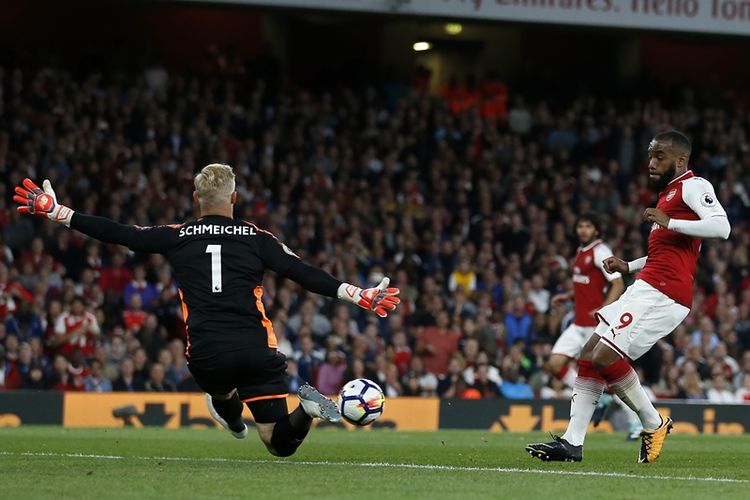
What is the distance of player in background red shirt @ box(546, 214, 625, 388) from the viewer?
14.6 m

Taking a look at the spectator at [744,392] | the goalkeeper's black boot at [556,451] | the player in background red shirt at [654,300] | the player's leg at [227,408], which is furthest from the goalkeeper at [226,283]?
the spectator at [744,392]

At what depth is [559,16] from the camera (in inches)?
897

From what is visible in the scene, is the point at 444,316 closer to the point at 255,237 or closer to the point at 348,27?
the point at 348,27

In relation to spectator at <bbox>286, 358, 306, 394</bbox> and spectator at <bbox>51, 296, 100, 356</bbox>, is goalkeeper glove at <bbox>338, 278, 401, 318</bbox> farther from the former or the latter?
spectator at <bbox>51, 296, 100, 356</bbox>

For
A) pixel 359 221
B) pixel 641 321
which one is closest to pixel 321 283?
pixel 641 321

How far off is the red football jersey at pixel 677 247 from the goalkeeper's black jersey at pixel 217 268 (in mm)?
2608

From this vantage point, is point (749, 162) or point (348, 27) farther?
point (348, 27)

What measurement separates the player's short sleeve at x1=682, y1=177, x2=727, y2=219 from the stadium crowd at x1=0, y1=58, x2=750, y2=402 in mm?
9836

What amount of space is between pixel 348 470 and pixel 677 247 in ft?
9.09

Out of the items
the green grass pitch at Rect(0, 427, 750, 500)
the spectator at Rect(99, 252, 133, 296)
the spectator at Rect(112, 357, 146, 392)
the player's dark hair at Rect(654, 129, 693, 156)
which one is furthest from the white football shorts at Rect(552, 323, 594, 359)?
the spectator at Rect(99, 252, 133, 296)

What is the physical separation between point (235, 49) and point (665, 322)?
1695 cm

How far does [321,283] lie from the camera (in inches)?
347

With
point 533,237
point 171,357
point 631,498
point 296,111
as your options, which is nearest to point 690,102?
point 533,237

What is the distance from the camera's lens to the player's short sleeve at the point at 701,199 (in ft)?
32.3
